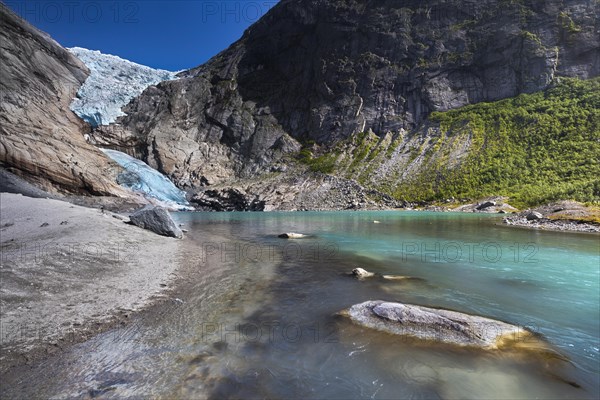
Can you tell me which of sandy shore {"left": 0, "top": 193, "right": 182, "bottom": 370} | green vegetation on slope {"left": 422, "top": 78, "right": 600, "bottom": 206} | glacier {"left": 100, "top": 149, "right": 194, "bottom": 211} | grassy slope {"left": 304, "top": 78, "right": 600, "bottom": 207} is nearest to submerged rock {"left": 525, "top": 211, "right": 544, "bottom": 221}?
grassy slope {"left": 304, "top": 78, "right": 600, "bottom": 207}

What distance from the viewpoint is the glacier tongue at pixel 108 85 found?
108 meters

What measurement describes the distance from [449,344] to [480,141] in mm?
97850

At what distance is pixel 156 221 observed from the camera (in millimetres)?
23781

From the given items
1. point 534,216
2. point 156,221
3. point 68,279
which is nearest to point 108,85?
point 156,221

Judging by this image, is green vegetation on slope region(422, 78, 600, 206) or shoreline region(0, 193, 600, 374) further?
green vegetation on slope region(422, 78, 600, 206)

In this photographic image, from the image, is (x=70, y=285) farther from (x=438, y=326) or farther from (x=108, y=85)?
(x=108, y=85)

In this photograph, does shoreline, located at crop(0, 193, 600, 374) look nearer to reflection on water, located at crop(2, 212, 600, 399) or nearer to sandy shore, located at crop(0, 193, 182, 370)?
sandy shore, located at crop(0, 193, 182, 370)

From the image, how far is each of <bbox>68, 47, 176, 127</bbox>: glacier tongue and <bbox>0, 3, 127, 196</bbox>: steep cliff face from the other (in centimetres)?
1056

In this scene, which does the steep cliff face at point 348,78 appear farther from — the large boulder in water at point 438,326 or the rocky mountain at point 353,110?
the large boulder in water at point 438,326

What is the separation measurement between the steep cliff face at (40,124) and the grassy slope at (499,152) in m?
69.5

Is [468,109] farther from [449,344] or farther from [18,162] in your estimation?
[18,162]

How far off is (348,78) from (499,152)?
69690 millimetres

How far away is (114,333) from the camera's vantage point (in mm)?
7898

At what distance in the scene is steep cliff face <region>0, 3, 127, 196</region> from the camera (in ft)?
182
